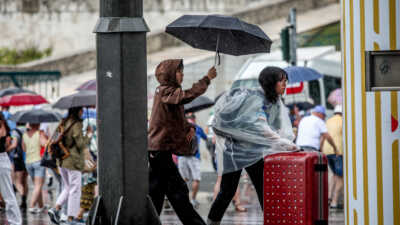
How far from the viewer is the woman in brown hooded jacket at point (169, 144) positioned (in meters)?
8.14

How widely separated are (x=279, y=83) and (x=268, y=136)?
55 centimetres

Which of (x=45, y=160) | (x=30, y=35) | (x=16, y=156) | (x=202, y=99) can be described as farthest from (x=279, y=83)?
(x=30, y=35)

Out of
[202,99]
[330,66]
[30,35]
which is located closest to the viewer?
[202,99]

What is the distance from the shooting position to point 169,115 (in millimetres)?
8273

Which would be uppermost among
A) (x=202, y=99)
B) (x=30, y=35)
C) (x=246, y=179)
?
(x=30, y=35)

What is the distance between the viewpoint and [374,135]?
6004 mm

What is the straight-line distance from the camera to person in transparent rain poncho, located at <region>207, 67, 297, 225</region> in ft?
28.1

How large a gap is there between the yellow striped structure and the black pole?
156 centimetres

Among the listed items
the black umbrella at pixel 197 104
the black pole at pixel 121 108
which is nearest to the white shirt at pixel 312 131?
the black umbrella at pixel 197 104

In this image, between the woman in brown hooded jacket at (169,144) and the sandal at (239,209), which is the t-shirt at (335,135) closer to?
the sandal at (239,209)

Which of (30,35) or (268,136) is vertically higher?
(30,35)

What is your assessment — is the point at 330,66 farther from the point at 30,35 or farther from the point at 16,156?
the point at 30,35

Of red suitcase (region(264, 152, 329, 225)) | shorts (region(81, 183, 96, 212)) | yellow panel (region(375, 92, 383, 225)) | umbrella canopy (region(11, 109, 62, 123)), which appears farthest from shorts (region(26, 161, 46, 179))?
yellow panel (region(375, 92, 383, 225))

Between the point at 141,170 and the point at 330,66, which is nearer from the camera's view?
the point at 141,170
